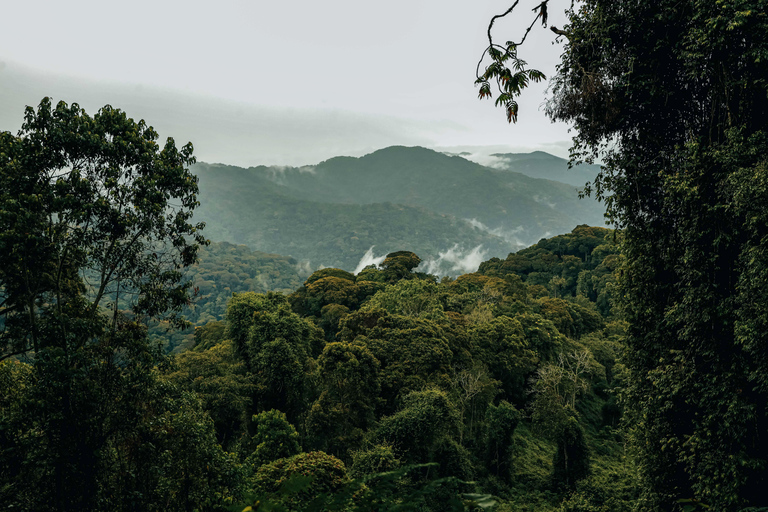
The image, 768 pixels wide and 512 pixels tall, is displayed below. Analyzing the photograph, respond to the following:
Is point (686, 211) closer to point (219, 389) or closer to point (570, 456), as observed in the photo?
point (219, 389)

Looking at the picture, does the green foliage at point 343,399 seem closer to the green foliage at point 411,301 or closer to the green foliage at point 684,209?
the green foliage at point 411,301

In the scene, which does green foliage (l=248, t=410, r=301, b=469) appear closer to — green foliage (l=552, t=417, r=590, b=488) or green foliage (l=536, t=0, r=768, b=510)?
green foliage (l=536, t=0, r=768, b=510)

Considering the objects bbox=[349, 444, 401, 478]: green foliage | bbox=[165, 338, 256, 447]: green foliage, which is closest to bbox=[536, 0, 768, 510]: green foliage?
bbox=[349, 444, 401, 478]: green foliage

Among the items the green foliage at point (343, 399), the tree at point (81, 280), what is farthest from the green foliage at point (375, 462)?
the tree at point (81, 280)

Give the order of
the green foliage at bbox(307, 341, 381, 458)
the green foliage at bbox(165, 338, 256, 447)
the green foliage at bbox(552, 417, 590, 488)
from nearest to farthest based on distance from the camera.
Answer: the green foliage at bbox(307, 341, 381, 458), the green foliage at bbox(165, 338, 256, 447), the green foliage at bbox(552, 417, 590, 488)

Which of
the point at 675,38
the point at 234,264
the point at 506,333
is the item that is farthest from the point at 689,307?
the point at 234,264

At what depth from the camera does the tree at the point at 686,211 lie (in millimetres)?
5738

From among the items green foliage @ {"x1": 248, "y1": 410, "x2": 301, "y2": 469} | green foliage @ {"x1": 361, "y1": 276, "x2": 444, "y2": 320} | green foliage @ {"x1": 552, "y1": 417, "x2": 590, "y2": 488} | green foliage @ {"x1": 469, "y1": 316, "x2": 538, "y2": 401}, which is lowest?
green foliage @ {"x1": 552, "y1": 417, "x2": 590, "y2": 488}

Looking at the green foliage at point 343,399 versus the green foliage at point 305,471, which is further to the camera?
the green foliage at point 343,399

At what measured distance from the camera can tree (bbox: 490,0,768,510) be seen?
5.74 meters

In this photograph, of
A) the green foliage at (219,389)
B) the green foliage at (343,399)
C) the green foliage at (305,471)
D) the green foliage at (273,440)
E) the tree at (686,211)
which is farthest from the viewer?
the green foliage at (219,389)

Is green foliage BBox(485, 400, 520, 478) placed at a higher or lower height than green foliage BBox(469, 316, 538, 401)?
lower

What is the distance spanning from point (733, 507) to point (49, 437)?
33.4 feet

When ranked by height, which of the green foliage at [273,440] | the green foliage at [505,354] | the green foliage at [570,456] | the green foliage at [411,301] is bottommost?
the green foliage at [570,456]
